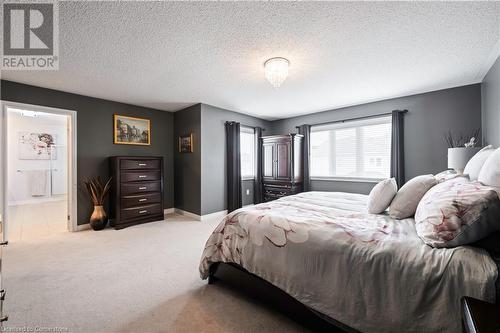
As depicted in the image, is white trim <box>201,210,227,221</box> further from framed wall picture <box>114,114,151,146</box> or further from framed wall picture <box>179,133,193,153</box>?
framed wall picture <box>114,114,151,146</box>

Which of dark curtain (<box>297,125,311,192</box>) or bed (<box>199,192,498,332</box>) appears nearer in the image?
bed (<box>199,192,498,332</box>)

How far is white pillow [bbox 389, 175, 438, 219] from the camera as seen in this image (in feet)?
5.69

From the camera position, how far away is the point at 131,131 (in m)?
4.38

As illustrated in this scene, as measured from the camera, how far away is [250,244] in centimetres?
171

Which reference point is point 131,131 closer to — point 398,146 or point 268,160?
point 268,160

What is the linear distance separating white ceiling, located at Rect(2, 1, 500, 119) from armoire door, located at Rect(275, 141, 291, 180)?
143cm

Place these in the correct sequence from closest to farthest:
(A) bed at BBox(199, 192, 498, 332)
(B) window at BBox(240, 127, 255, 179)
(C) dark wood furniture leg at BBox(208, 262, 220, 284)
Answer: (A) bed at BBox(199, 192, 498, 332) < (C) dark wood furniture leg at BBox(208, 262, 220, 284) < (B) window at BBox(240, 127, 255, 179)

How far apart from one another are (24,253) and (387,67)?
5174mm

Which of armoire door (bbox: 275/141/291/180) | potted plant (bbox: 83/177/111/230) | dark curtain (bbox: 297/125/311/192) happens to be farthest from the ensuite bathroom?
dark curtain (bbox: 297/125/311/192)

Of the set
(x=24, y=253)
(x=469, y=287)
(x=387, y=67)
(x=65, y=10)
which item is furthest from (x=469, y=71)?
(x=24, y=253)

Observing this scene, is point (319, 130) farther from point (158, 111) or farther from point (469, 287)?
point (469, 287)

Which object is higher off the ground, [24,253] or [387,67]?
[387,67]

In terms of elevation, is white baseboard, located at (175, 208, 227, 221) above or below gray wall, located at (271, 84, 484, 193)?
below

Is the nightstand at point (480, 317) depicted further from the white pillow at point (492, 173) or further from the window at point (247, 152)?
the window at point (247, 152)
